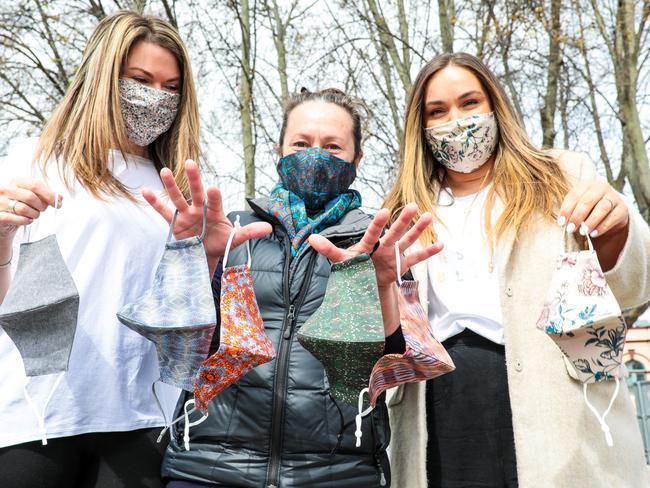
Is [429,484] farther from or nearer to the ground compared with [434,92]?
nearer to the ground

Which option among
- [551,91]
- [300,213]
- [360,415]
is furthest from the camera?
[551,91]

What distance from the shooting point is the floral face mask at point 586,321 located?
2.02 m

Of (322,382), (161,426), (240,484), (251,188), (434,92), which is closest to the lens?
(240,484)

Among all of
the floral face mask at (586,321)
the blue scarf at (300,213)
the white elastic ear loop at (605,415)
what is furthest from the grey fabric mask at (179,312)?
the white elastic ear loop at (605,415)

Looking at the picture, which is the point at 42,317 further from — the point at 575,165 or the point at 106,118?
the point at 575,165

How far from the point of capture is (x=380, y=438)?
6.84 ft

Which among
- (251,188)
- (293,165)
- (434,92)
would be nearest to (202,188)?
(293,165)

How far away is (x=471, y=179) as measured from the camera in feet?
9.41

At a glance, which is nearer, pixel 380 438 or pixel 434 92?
pixel 380 438

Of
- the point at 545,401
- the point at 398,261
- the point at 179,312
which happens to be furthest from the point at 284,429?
the point at 545,401

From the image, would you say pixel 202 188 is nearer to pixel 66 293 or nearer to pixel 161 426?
pixel 66 293

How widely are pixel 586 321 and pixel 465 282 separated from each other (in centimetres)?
58

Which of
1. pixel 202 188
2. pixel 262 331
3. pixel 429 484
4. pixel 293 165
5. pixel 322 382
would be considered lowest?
pixel 429 484

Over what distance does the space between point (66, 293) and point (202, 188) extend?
524 mm
